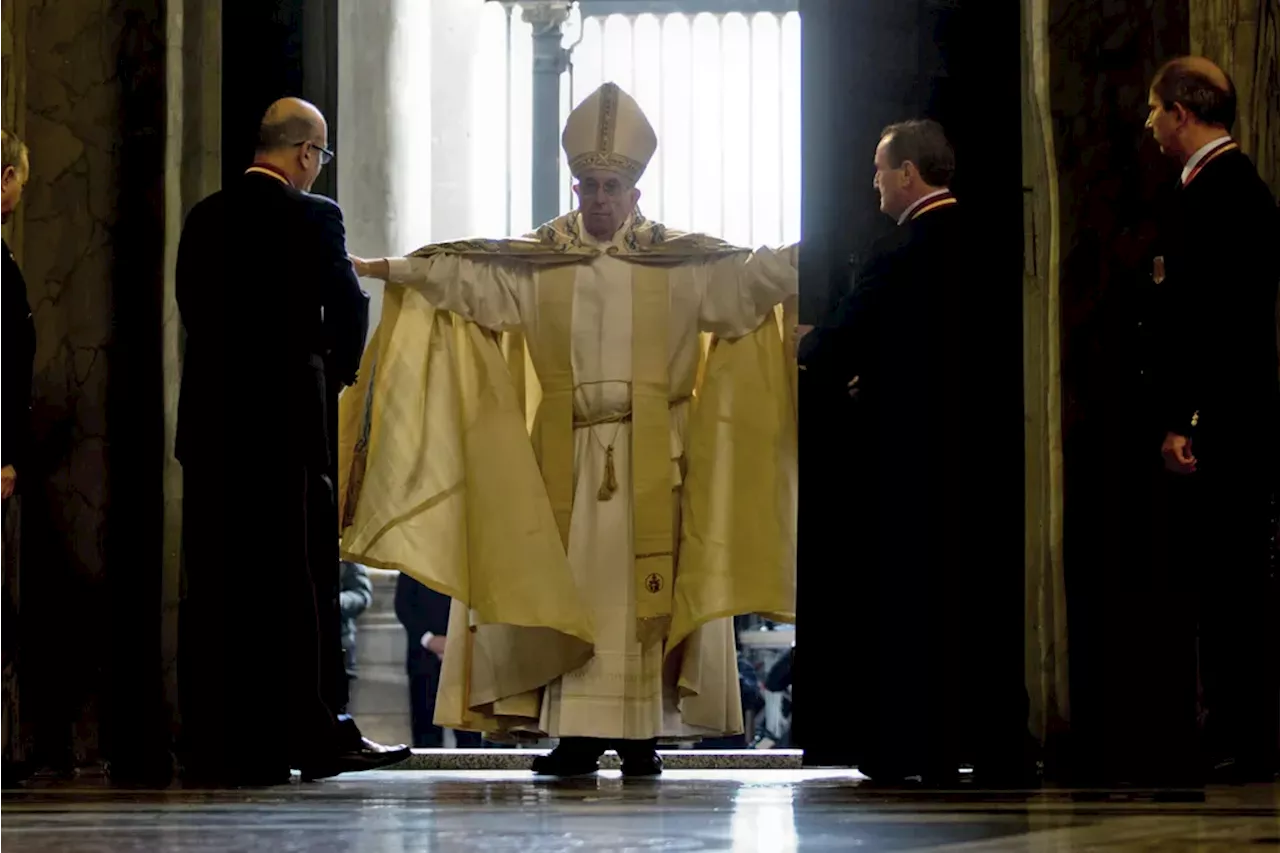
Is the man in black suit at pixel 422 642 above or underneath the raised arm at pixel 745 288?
underneath

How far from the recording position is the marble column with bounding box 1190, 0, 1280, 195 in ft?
22.8

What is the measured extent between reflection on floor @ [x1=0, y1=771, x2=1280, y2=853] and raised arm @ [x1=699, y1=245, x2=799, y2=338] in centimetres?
141

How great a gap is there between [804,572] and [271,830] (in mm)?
2199

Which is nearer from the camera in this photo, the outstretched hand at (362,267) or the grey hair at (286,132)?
the grey hair at (286,132)

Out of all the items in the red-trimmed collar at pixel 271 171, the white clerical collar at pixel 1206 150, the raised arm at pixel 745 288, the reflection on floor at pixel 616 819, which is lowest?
the reflection on floor at pixel 616 819

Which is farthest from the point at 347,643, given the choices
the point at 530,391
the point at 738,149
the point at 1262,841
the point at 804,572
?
the point at 1262,841

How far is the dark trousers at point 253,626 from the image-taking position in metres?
6.66

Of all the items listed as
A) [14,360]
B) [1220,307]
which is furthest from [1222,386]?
[14,360]

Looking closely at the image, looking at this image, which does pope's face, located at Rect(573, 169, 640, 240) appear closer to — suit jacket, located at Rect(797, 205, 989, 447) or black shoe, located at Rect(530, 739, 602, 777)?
suit jacket, located at Rect(797, 205, 989, 447)

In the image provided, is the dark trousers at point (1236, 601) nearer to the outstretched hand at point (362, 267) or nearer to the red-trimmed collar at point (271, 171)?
the outstretched hand at point (362, 267)

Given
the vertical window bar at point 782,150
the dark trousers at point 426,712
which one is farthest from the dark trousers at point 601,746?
the vertical window bar at point 782,150

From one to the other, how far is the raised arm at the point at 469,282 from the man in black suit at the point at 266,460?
430 mm

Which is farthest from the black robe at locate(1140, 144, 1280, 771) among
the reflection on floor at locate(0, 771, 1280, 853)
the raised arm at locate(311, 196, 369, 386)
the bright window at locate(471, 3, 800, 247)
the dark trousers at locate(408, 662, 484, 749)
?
the bright window at locate(471, 3, 800, 247)

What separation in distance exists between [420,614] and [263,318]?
332 centimetres
